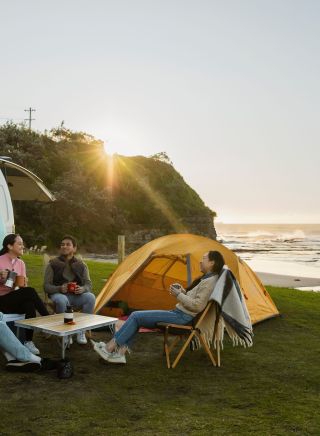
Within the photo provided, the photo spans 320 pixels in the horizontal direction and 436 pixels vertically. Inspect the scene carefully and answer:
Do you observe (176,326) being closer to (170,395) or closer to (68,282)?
(170,395)

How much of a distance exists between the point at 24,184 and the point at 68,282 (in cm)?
527

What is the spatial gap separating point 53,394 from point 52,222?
34358 millimetres

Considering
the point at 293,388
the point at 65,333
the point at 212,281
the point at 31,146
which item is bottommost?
the point at 293,388

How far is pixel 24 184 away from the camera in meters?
12.0

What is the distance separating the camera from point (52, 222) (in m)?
38.5

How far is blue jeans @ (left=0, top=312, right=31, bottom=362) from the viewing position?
17.7 feet

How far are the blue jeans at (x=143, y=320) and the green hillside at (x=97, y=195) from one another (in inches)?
1246

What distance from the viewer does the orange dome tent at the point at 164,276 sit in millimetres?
8641

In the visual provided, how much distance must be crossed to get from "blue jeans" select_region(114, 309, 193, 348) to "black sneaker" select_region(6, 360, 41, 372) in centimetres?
97

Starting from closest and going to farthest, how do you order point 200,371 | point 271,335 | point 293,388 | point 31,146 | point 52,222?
point 293,388 → point 200,371 → point 271,335 → point 52,222 → point 31,146

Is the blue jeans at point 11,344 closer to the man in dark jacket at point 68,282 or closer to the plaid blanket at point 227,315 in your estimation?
the man in dark jacket at point 68,282

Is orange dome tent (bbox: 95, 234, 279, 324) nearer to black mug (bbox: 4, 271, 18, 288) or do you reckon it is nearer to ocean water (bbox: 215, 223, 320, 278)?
black mug (bbox: 4, 271, 18, 288)

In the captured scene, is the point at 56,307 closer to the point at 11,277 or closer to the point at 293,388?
the point at 11,277

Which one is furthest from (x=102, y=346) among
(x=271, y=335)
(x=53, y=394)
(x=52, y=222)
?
(x=52, y=222)
